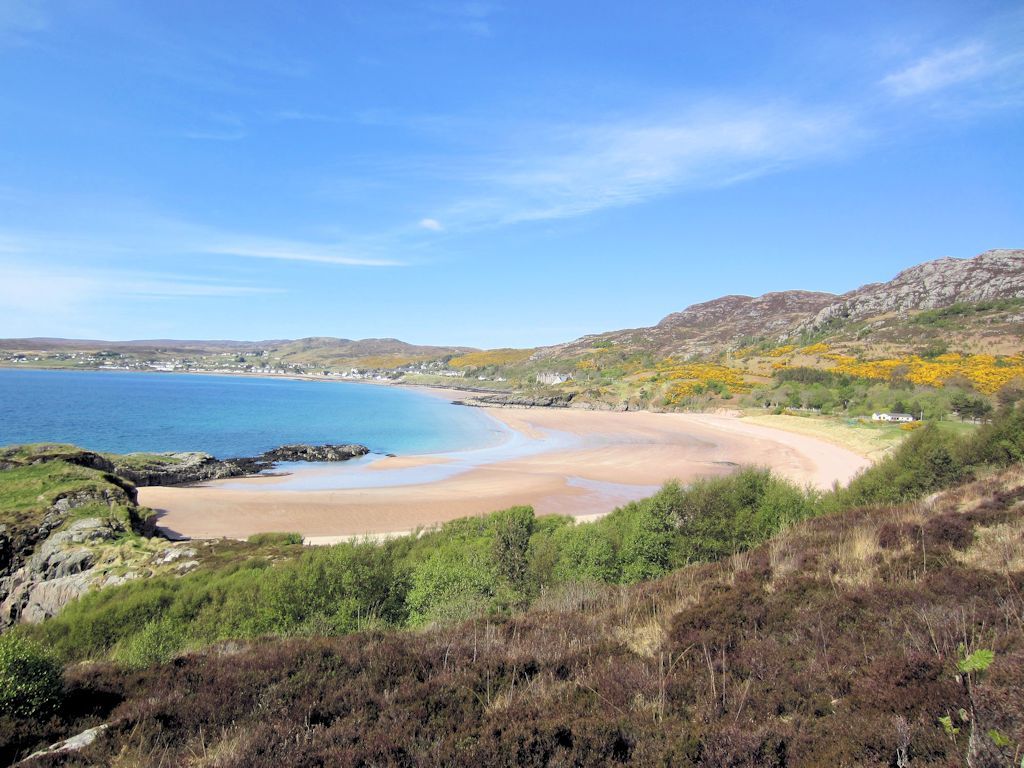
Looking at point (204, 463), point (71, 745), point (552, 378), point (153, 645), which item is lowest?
point (204, 463)

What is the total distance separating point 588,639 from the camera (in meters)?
6.32

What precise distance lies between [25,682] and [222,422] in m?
68.8

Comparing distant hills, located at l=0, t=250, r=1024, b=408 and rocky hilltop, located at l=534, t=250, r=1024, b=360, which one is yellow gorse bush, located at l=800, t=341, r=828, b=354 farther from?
rocky hilltop, located at l=534, t=250, r=1024, b=360

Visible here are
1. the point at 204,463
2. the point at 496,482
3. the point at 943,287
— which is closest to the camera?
the point at 496,482

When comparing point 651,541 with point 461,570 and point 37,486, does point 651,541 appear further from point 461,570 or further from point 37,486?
point 37,486

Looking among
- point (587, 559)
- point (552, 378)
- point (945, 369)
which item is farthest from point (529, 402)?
point (587, 559)

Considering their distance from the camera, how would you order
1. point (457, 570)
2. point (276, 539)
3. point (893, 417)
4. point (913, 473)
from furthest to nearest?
1. point (893, 417)
2. point (276, 539)
3. point (913, 473)
4. point (457, 570)

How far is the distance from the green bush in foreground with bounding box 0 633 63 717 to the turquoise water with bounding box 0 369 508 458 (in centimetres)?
4422

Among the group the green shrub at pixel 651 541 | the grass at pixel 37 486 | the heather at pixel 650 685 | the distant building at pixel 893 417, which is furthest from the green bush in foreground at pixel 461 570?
the distant building at pixel 893 417

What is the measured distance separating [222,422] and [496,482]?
4685cm

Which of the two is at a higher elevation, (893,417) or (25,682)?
(25,682)

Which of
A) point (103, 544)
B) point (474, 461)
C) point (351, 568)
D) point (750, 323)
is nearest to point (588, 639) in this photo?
point (351, 568)

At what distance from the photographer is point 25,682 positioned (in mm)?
4957

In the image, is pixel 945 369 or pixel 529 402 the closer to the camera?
pixel 945 369
